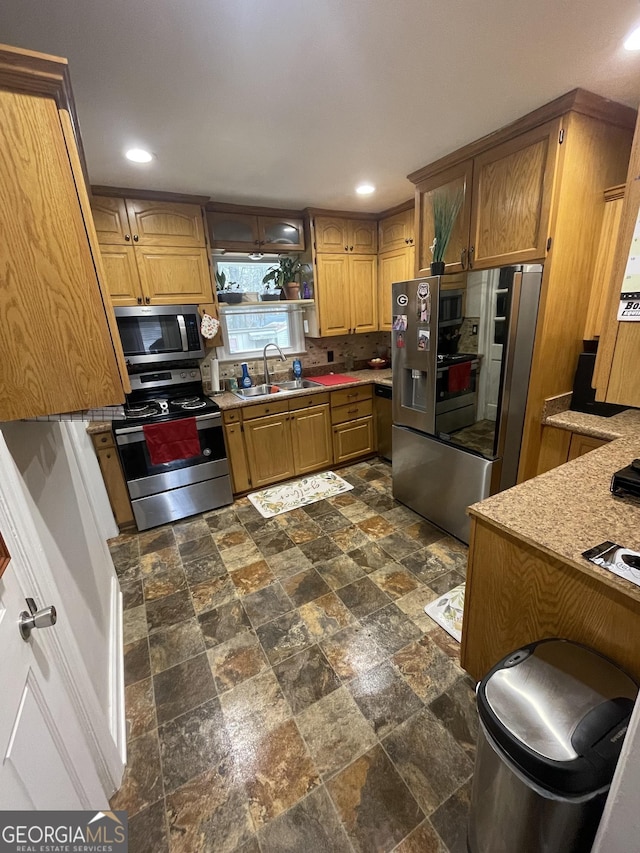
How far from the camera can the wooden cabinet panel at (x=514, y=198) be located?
1801 mm

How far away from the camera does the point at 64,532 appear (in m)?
1.37

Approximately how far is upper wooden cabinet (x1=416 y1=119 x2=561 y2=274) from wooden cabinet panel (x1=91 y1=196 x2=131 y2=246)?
7.05 feet

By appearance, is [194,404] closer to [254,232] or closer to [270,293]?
[270,293]

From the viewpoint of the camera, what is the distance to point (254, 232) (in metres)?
3.08

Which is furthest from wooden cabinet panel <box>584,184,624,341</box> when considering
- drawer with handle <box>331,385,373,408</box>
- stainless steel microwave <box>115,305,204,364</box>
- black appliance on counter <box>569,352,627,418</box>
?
stainless steel microwave <box>115,305,204,364</box>

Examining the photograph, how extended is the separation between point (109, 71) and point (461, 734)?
9.46 feet

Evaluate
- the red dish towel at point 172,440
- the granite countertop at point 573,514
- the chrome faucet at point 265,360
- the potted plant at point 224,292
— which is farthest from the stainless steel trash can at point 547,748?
the potted plant at point 224,292

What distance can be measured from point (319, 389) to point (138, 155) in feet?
6.68

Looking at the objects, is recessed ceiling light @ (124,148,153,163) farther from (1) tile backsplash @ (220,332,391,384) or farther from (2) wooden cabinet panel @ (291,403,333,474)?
(2) wooden cabinet panel @ (291,403,333,474)

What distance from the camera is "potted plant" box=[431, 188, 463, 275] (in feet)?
7.41

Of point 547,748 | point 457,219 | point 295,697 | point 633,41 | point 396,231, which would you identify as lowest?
point 295,697

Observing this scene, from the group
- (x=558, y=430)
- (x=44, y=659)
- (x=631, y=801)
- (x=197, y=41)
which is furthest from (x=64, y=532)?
(x=558, y=430)

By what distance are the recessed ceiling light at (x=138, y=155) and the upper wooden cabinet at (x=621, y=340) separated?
7.40 ft

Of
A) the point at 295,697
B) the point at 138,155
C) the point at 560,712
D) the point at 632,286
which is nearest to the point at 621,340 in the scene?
the point at 632,286
